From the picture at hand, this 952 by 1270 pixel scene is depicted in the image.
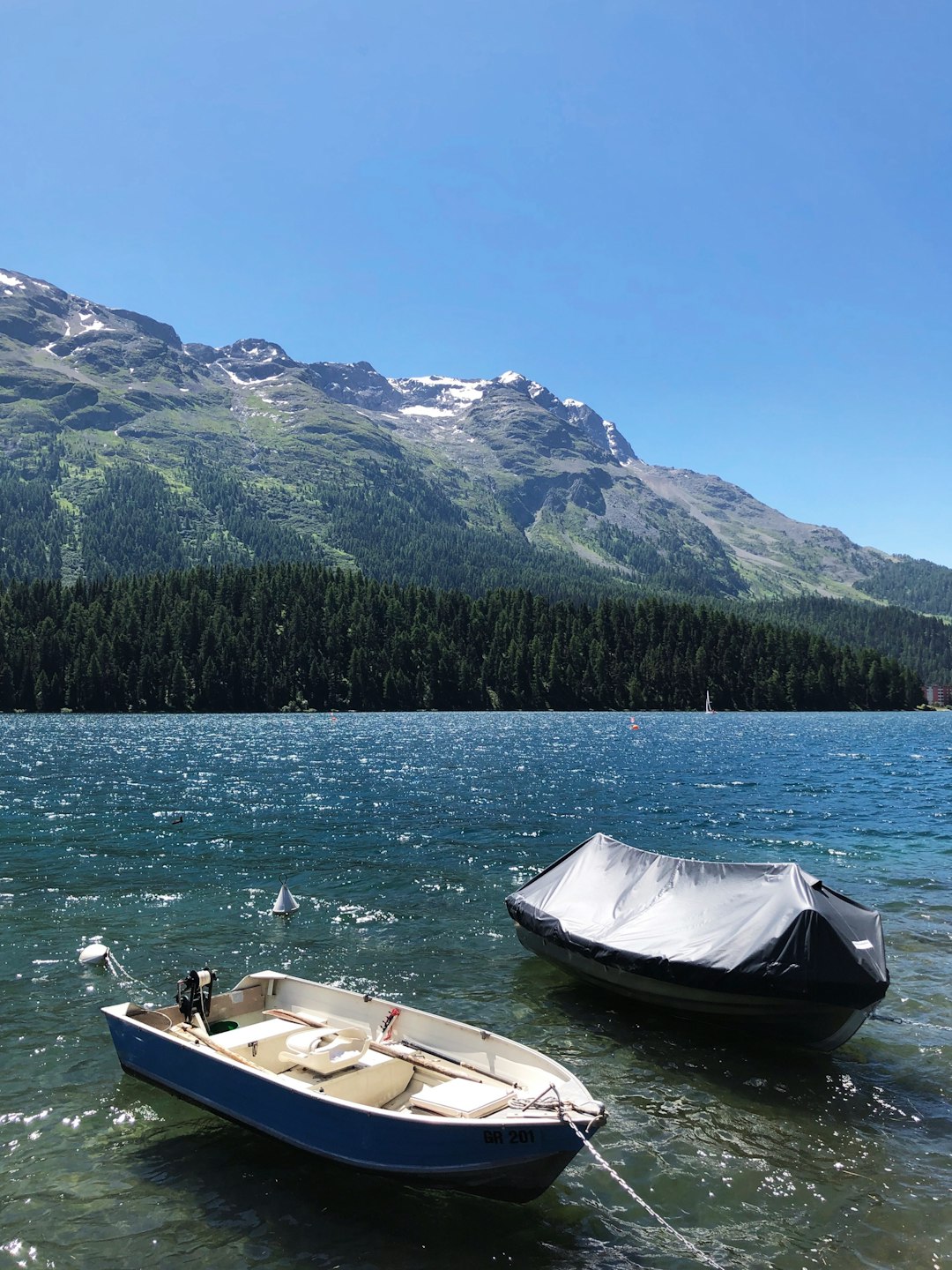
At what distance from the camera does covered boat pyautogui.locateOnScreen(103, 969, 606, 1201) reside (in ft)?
41.3

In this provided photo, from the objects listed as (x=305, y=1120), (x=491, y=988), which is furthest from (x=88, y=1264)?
(x=491, y=988)

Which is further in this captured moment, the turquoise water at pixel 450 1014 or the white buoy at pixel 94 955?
the white buoy at pixel 94 955

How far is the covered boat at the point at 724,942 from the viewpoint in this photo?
1783cm

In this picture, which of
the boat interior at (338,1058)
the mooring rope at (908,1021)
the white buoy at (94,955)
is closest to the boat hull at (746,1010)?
the mooring rope at (908,1021)

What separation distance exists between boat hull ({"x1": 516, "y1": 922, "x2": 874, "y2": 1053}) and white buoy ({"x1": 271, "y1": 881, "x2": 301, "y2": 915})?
11.6 metres

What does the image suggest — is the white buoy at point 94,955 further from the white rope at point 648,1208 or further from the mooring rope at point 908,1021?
the mooring rope at point 908,1021

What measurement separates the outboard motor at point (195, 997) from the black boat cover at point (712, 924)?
9059 millimetres

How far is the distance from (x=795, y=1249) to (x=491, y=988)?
1102 centimetres

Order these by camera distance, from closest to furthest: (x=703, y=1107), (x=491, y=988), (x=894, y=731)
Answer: (x=703, y=1107), (x=491, y=988), (x=894, y=731)

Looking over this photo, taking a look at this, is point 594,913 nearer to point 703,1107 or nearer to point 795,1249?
point 703,1107

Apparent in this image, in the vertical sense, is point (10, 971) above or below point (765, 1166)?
below

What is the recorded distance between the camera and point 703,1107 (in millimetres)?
16375

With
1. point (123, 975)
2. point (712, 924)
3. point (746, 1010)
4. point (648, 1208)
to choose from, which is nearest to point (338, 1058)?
point (648, 1208)

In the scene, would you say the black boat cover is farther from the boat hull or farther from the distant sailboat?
the distant sailboat
